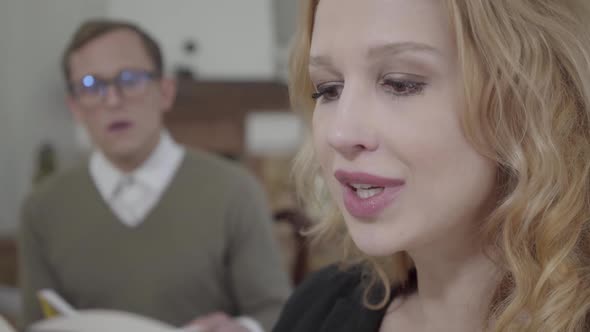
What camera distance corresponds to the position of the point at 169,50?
488 centimetres

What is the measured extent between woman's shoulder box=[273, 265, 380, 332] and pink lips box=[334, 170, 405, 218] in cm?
26

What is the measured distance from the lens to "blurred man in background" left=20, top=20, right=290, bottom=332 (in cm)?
166

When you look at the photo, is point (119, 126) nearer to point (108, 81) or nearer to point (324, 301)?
point (108, 81)

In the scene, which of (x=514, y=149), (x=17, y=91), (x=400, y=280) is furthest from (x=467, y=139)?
(x=17, y=91)

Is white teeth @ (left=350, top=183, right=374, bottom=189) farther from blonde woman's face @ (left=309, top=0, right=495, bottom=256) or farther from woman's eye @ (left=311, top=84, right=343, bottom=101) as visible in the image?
woman's eye @ (left=311, top=84, right=343, bottom=101)

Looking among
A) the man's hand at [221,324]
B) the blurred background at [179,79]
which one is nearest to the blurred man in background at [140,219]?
the man's hand at [221,324]

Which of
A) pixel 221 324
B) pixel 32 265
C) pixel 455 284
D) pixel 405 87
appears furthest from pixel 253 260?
pixel 405 87

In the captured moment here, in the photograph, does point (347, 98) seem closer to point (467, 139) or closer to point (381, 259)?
point (467, 139)

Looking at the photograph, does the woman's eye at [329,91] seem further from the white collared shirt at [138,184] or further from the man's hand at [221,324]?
the white collared shirt at [138,184]

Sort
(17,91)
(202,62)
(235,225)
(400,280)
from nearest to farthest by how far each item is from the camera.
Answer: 1. (400,280)
2. (235,225)
3. (17,91)
4. (202,62)

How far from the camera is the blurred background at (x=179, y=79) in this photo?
4.59 metres

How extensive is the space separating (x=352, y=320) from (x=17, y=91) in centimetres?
412

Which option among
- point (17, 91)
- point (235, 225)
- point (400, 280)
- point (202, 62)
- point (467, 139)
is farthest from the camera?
point (202, 62)

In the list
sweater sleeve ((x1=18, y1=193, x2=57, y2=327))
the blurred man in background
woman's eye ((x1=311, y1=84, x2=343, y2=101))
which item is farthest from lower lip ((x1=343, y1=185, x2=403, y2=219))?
sweater sleeve ((x1=18, y1=193, x2=57, y2=327))
